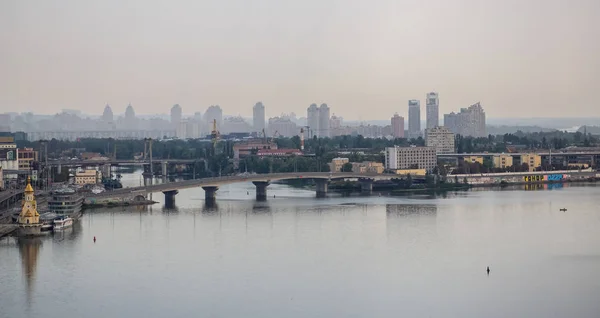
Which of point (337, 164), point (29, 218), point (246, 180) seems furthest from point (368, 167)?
point (29, 218)

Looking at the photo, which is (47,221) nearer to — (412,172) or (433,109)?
(412,172)

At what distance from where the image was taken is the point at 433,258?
9875mm

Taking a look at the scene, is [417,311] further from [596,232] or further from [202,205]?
[202,205]

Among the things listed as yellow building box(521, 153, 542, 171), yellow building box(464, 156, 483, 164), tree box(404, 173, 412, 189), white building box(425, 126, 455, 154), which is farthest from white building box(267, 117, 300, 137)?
tree box(404, 173, 412, 189)

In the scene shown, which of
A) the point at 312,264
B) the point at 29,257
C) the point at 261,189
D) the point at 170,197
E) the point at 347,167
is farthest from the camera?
the point at 347,167

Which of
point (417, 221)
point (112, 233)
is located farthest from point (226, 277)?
point (417, 221)

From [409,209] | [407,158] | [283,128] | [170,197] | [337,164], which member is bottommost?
[409,209]

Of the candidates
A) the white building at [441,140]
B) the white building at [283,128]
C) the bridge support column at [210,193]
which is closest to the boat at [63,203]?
the bridge support column at [210,193]

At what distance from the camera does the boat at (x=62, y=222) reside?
11945 millimetres

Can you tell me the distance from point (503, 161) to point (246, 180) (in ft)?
25.7

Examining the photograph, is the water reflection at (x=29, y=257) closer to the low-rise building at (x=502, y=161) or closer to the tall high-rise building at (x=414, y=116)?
the low-rise building at (x=502, y=161)

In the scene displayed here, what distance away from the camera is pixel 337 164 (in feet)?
73.0

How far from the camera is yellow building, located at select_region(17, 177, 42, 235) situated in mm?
11469

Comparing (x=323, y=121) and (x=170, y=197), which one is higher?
(x=323, y=121)
